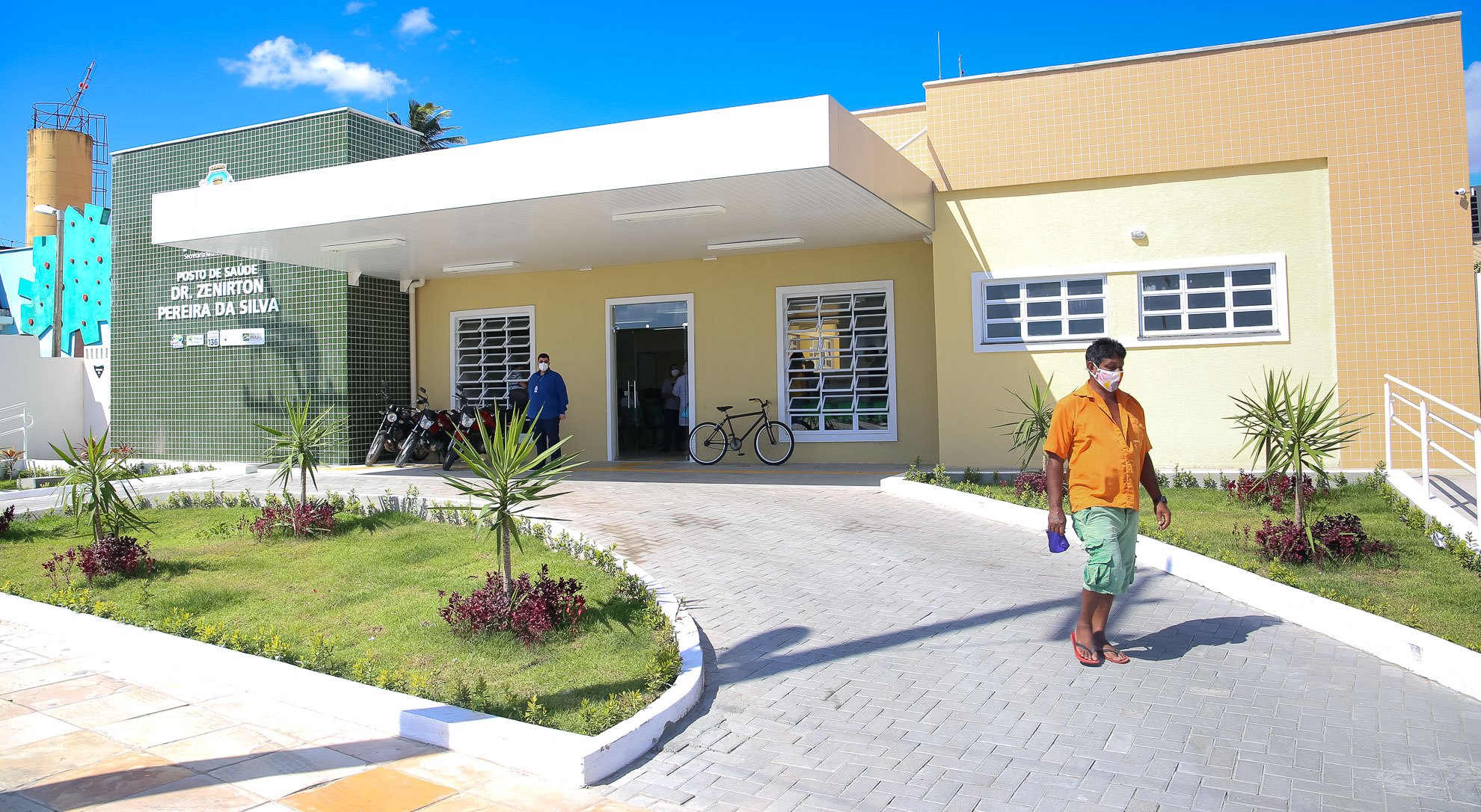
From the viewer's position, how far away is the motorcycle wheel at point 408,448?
14.5 meters

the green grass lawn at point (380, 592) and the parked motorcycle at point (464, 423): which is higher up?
the parked motorcycle at point (464, 423)

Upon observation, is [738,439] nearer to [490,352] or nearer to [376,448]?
[490,352]

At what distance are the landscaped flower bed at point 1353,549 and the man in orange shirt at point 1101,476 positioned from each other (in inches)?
68.1

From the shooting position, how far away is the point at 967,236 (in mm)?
12023

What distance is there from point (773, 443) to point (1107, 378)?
9.12m

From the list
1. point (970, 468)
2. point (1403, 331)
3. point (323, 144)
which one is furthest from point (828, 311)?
point (323, 144)

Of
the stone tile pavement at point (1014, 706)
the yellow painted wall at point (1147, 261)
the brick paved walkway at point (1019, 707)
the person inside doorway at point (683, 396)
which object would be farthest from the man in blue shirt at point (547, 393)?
the brick paved walkway at point (1019, 707)

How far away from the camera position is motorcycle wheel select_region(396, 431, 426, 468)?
1448 centimetres

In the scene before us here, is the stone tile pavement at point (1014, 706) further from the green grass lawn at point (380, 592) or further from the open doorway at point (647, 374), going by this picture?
the open doorway at point (647, 374)

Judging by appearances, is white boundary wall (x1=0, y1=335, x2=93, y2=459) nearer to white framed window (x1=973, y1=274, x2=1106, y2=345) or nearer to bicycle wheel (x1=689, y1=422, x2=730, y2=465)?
bicycle wheel (x1=689, y1=422, x2=730, y2=465)

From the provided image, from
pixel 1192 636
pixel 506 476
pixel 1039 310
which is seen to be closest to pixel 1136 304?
pixel 1039 310

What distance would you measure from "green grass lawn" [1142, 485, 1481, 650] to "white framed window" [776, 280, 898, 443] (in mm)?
4893

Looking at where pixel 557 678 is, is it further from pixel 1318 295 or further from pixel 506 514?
pixel 1318 295

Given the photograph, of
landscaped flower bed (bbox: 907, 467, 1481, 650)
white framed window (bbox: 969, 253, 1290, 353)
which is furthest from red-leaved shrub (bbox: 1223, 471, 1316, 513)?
white framed window (bbox: 969, 253, 1290, 353)
